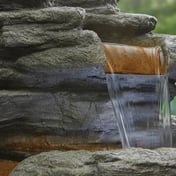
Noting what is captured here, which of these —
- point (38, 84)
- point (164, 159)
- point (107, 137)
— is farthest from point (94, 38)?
point (164, 159)

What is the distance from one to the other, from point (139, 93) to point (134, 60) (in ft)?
1.22

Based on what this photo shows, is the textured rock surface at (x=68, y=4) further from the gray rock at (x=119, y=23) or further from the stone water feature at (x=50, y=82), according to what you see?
the gray rock at (x=119, y=23)

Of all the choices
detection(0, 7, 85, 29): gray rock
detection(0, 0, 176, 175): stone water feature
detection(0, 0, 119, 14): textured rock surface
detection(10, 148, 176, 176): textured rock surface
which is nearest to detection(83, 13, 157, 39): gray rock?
detection(0, 0, 119, 14): textured rock surface

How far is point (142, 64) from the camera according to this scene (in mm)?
4594

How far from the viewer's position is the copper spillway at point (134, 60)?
443 cm

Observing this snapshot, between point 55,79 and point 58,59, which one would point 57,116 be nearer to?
point 55,79

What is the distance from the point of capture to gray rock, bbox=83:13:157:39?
16.2ft

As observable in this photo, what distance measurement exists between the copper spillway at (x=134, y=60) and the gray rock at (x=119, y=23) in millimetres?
349

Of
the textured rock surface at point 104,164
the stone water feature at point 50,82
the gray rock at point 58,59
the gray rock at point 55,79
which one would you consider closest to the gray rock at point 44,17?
the stone water feature at point 50,82

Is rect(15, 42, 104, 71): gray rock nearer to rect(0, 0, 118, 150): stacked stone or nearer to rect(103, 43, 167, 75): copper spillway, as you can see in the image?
rect(0, 0, 118, 150): stacked stone

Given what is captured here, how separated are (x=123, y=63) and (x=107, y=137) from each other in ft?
2.30

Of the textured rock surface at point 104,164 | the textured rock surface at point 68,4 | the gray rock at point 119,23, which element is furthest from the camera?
the gray rock at point 119,23

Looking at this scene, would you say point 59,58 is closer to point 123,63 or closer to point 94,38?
point 94,38

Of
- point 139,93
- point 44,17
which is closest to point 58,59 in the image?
point 44,17
